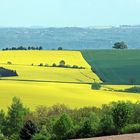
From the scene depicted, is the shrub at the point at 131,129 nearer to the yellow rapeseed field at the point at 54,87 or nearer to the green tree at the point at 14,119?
the green tree at the point at 14,119

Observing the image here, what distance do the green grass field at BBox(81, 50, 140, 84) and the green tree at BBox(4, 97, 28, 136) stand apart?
2984cm

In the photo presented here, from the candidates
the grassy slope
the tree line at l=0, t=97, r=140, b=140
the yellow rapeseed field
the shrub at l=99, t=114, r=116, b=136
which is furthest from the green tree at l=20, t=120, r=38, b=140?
the yellow rapeseed field

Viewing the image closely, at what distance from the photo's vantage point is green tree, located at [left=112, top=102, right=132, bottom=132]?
37.3 metres

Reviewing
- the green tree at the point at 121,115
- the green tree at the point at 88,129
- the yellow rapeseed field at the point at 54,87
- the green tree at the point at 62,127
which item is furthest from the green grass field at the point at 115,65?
the green tree at the point at 88,129

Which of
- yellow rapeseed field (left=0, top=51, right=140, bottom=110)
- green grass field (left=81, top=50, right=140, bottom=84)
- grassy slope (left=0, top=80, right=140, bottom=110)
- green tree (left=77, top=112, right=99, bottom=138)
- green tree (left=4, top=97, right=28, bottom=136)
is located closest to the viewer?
green tree (left=77, top=112, right=99, bottom=138)

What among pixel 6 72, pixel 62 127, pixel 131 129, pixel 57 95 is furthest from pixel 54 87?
pixel 131 129

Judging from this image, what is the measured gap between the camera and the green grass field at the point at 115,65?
79.8 meters

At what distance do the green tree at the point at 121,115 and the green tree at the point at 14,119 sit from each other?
37.3 ft

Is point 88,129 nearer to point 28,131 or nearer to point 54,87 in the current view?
point 28,131

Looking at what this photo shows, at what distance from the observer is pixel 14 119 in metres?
47.5

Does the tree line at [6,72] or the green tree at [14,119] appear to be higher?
the tree line at [6,72]

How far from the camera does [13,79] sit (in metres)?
76.6

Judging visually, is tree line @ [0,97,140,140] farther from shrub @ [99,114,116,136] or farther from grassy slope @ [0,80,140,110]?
grassy slope @ [0,80,140,110]

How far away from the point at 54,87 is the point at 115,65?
28.0m
